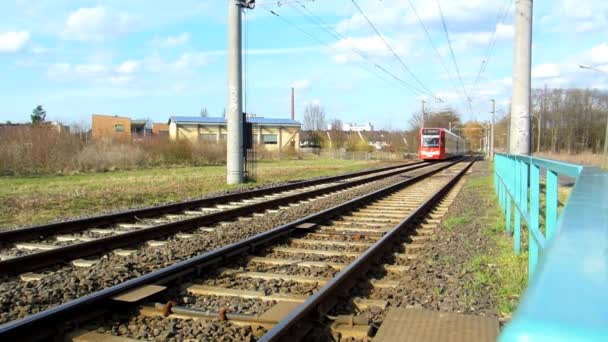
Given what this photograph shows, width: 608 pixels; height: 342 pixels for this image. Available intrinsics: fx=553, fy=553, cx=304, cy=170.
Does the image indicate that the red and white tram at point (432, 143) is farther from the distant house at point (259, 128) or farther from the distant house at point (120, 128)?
the distant house at point (259, 128)

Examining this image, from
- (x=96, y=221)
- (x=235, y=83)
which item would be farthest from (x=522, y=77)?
(x=96, y=221)

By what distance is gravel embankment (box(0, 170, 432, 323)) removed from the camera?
538 cm

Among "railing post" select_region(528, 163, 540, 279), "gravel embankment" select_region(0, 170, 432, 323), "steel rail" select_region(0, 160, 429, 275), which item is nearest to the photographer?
"railing post" select_region(528, 163, 540, 279)

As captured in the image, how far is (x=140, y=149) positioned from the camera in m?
38.7

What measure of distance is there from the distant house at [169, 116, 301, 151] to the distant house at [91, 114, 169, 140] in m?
5.10

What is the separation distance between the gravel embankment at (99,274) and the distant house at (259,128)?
70.5 metres

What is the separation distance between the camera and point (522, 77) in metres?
15.5

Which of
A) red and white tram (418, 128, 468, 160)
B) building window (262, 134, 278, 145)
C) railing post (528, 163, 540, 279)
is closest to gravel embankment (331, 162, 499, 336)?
railing post (528, 163, 540, 279)

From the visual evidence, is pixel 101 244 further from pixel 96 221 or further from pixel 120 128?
pixel 120 128

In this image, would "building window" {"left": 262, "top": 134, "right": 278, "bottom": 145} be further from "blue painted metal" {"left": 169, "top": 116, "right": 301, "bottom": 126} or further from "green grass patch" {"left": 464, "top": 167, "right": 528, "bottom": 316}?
"green grass patch" {"left": 464, "top": 167, "right": 528, "bottom": 316}

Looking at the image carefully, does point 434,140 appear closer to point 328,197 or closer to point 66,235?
point 328,197

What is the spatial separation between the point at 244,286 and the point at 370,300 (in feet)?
4.69

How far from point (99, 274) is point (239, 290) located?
1.82 m

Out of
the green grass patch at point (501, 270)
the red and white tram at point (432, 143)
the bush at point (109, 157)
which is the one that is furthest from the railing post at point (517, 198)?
the red and white tram at point (432, 143)
